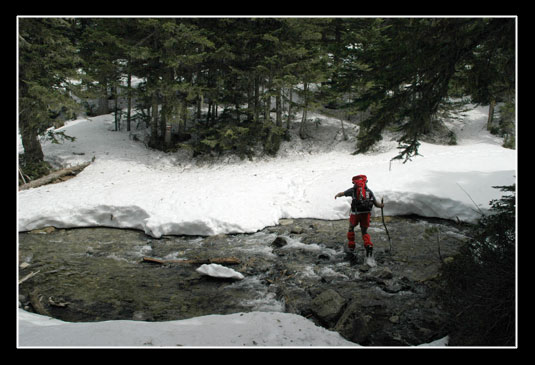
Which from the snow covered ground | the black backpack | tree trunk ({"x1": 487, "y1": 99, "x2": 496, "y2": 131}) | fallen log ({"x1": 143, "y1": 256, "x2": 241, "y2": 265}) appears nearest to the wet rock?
the snow covered ground

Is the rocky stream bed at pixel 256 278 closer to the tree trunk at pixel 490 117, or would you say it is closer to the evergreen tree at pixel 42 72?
the evergreen tree at pixel 42 72

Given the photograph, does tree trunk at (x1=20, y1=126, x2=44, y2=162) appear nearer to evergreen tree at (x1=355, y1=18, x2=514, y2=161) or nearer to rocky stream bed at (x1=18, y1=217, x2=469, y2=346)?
rocky stream bed at (x1=18, y1=217, x2=469, y2=346)

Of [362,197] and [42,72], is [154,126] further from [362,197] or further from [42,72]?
[362,197]

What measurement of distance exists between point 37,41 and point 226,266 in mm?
13703

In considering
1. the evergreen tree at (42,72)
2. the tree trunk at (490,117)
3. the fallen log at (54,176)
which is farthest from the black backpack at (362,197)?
the tree trunk at (490,117)

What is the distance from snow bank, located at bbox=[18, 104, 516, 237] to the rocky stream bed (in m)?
0.55

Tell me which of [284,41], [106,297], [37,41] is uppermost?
[284,41]

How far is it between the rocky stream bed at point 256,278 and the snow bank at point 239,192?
1.81 feet

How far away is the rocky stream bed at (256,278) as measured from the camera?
488 centimetres

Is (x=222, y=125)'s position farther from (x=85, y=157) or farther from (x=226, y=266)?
(x=226, y=266)

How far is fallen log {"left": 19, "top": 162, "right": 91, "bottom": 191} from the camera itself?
38.9ft

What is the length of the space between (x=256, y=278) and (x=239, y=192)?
17.4 ft
